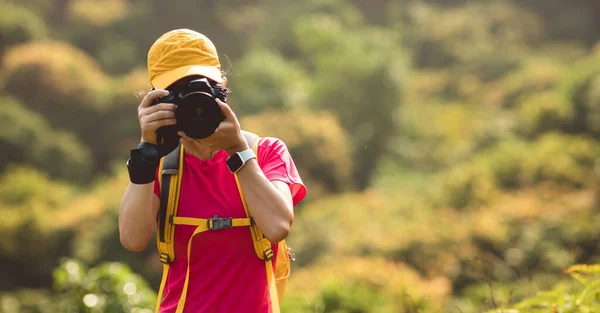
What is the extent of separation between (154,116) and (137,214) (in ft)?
0.81

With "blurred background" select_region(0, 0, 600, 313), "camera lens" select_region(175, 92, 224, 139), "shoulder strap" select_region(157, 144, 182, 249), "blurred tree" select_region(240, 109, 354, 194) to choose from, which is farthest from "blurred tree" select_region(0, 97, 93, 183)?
"camera lens" select_region(175, 92, 224, 139)

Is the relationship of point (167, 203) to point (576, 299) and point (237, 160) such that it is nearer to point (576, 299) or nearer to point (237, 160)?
point (237, 160)

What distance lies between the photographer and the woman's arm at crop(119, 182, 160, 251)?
5.79ft

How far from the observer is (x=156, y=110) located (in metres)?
1.75

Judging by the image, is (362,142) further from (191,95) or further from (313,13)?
(191,95)

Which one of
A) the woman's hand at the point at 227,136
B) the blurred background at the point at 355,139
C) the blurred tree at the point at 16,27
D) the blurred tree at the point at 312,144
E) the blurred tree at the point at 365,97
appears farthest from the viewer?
the blurred tree at the point at 16,27

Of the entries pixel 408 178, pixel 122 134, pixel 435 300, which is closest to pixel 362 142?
pixel 408 178

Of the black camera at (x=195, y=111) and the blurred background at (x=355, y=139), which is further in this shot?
the blurred background at (x=355, y=139)

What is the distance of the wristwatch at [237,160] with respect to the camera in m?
1.71

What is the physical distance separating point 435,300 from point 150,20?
25898 millimetres

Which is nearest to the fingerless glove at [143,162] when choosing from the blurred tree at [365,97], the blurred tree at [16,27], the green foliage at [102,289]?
the green foliage at [102,289]

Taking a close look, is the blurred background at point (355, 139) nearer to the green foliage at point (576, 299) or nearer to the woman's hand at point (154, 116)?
the green foliage at point (576, 299)

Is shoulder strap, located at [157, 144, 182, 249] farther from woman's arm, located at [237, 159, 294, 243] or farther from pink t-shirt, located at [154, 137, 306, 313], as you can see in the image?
woman's arm, located at [237, 159, 294, 243]

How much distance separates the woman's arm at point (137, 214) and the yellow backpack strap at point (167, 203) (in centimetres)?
3
